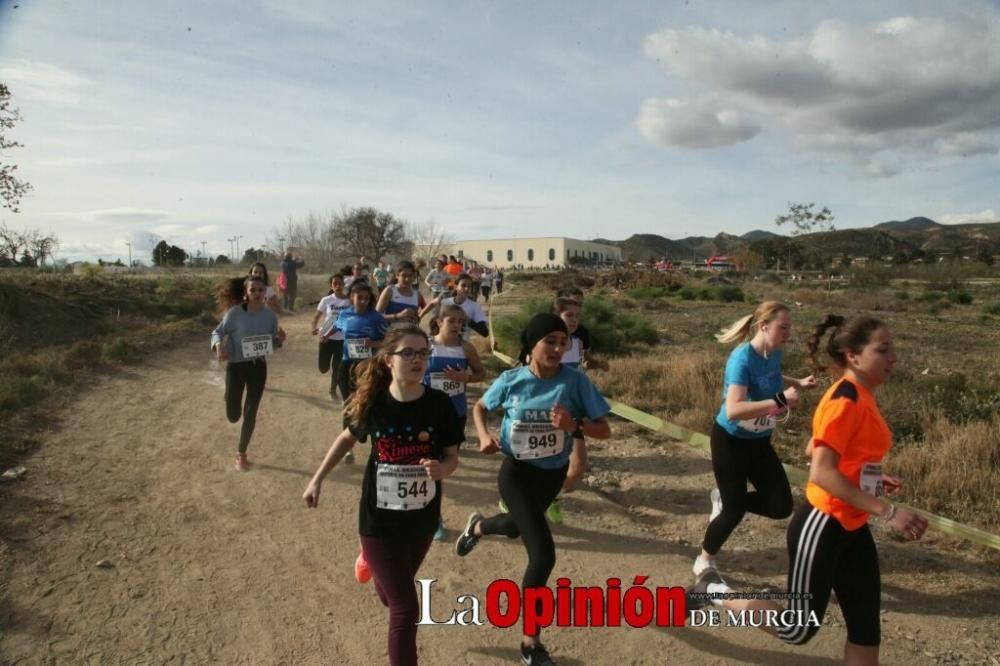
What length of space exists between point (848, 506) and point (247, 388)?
218 inches

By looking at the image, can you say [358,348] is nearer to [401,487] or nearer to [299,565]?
[299,565]

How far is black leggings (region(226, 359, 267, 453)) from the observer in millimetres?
6562

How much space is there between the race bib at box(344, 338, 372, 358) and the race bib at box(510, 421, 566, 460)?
3271 mm

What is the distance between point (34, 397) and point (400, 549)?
8.15 meters

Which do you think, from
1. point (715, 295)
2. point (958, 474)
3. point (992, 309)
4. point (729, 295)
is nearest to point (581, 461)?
point (958, 474)

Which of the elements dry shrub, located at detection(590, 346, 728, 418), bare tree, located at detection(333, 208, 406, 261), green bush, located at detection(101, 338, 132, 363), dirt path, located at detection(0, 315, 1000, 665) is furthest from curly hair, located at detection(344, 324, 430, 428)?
bare tree, located at detection(333, 208, 406, 261)

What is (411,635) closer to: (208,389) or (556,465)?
(556,465)

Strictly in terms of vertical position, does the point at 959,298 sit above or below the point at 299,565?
above

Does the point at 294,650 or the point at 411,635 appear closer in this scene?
the point at 411,635

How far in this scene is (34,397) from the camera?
29.1ft

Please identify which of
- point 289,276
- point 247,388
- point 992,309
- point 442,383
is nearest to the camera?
point 442,383

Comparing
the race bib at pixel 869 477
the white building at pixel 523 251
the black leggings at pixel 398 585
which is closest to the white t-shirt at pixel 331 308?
the black leggings at pixel 398 585

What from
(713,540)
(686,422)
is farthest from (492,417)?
(713,540)

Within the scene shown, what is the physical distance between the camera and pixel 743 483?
414cm
